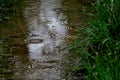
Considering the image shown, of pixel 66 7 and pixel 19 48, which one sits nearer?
pixel 19 48

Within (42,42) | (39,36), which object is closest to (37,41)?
(42,42)

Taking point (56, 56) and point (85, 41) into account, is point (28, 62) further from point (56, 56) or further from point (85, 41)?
point (85, 41)

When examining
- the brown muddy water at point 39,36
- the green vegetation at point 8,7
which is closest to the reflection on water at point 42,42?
the brown muddy water at point 39,36

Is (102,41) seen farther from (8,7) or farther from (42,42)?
(8,7)

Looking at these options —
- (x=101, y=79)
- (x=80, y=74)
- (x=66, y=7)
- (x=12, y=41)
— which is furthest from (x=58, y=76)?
(x=66, y=7)

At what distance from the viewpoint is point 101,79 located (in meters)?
4.23

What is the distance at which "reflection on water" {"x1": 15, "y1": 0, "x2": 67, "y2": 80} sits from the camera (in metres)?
5.39

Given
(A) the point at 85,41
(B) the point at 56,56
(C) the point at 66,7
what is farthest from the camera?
(C) the point at 66,7

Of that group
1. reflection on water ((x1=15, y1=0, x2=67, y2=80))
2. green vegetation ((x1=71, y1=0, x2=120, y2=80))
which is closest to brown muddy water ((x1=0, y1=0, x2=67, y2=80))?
reflection on water ((x1=15, y1=0, x2=67, y2=80))

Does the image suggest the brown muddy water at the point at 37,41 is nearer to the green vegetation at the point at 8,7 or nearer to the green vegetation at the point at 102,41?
the green vegetation at the point at 8,7

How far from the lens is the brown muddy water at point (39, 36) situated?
5472 millimetres

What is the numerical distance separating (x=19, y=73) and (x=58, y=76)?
1.88 feet

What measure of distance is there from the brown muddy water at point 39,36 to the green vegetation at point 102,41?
435 millimetres

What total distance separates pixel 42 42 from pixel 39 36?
1.24ft
